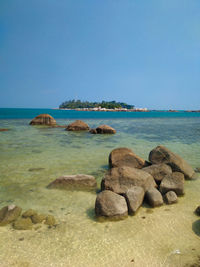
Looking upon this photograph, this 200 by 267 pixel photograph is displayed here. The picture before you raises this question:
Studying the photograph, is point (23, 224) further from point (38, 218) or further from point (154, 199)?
point (154, 199)

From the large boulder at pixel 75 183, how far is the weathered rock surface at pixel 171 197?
2051 mm

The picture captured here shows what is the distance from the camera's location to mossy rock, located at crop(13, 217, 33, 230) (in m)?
3.87

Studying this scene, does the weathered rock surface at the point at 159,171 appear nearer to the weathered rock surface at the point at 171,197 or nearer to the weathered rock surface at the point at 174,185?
the weathered rock surface at the point at 174,185

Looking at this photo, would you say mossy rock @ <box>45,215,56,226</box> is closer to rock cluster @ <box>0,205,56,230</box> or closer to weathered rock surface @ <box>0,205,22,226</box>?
rock cluster @ <box>0,205,56,230</box>

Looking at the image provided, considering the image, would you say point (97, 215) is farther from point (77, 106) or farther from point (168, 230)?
point (77, 106)

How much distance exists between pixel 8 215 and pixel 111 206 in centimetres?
214

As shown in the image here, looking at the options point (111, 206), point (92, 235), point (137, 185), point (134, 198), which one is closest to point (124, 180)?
point (137, 185)

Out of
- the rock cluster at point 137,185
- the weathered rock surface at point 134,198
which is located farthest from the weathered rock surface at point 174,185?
the weathered rock surface at point 134,198

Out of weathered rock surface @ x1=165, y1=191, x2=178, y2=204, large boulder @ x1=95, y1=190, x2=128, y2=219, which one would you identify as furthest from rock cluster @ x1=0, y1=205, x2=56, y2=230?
weathered rock surface @ x1=165, y1=191, x2=178, y2=204

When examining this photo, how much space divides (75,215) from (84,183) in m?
1.46

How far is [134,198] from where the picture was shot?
14.6 ft

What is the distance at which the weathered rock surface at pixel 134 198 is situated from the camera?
4348 millimetres

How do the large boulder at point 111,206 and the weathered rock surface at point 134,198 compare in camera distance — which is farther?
the weathered rock surface at point 134,198

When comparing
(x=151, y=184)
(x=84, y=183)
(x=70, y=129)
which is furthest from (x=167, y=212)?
(x=70, y=129)
